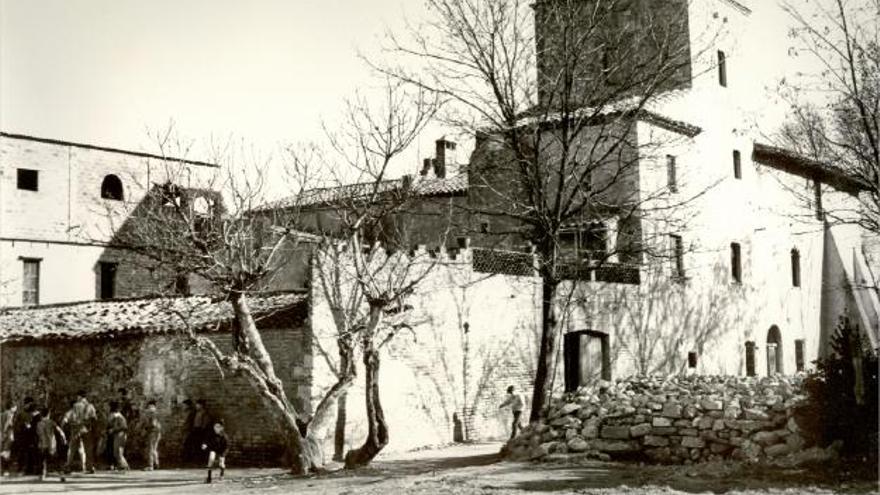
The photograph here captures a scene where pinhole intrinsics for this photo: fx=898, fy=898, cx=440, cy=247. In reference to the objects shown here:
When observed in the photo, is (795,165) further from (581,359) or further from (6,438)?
(6,438)

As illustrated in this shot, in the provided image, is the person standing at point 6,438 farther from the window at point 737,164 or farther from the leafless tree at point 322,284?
the window at point 737,164

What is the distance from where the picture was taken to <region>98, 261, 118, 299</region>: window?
33.9 meters

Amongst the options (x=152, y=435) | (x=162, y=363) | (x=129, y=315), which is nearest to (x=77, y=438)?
(x=152, y=435)

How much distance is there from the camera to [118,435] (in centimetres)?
1734

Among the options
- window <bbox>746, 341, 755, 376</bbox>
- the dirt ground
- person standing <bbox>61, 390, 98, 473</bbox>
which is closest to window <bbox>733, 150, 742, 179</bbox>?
window <bbox>746, 341, 755, 376</bbox>

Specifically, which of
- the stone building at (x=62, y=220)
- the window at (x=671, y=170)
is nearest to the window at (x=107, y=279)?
the stone building at (x=62, y=220)

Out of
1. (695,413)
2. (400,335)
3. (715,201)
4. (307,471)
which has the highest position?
(715,201)

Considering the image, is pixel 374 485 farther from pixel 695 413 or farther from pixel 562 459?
pixel 695 413

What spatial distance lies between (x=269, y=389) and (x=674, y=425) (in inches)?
267

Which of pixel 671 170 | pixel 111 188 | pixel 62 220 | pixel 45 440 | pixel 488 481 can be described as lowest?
pixel 488 481

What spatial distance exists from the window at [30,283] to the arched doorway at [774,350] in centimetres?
2604

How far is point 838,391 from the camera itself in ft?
43.0

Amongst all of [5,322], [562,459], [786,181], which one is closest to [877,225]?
[562,459]

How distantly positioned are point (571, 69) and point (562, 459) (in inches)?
296
